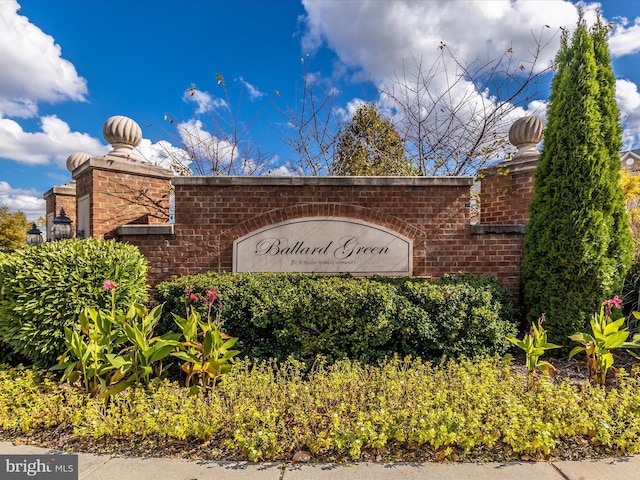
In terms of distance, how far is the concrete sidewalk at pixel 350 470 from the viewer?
6.98 ft

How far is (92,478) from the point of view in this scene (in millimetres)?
2107

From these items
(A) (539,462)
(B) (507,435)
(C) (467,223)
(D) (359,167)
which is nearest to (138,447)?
(B) (507,435)

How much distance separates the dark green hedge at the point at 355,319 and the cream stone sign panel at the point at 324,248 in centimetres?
101

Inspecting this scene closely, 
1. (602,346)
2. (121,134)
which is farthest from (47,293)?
(602,346)

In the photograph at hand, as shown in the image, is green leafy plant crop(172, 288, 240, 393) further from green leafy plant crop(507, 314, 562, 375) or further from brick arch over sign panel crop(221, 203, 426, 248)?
green leafy plant crop(507, 314, 562, 375)

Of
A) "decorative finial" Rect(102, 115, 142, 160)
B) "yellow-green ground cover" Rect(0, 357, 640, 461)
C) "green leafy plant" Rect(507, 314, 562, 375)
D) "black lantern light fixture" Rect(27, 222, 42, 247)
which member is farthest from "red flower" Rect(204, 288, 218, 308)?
"black lantern light fixture" Rect(27, 222, 42, 247)

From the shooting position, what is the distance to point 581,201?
4121 millimetres

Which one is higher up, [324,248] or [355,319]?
[324,248]

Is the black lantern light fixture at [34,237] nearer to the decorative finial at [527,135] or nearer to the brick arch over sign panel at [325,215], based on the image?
the brick arch over sign panel at [325,215]

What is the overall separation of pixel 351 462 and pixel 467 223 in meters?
3.82

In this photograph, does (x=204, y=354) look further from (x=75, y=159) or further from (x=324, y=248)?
(x=75, y=159)

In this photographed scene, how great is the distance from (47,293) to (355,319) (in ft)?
10.3

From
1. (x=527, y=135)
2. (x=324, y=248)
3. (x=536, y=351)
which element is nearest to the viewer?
(x=536, y=351)

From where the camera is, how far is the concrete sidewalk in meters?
2.13
